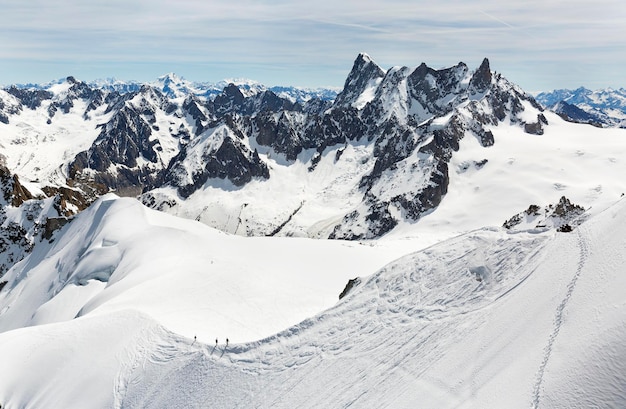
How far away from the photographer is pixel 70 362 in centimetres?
3703

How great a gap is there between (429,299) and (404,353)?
527cm

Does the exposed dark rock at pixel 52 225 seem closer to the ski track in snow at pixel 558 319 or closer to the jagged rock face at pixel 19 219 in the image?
the jagged rock face at pixel 19 219

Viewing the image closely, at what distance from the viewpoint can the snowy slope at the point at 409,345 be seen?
63.0 feet

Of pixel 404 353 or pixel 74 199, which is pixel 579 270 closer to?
pixel 404 353

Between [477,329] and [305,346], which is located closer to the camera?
[477,329]

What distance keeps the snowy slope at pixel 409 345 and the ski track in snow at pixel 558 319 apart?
0.22 ft

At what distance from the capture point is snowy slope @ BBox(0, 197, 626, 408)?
63.0 ft

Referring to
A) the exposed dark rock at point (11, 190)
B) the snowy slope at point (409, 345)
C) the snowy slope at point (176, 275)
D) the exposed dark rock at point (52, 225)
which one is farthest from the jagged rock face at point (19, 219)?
the snowy slope at point (409, 345)

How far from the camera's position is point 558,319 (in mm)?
21266

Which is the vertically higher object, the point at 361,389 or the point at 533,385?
the point at 533,385

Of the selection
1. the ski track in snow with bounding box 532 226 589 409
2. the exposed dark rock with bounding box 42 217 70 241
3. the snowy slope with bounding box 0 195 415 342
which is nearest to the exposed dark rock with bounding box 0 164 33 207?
the exposed dark rock with bounding box 42 217 70 241

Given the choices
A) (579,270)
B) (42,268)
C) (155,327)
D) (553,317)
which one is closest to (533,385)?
(553,317)

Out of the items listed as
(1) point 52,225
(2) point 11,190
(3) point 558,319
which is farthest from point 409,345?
(2) point 11,190

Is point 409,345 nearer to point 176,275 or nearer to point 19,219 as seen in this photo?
point 176,275
